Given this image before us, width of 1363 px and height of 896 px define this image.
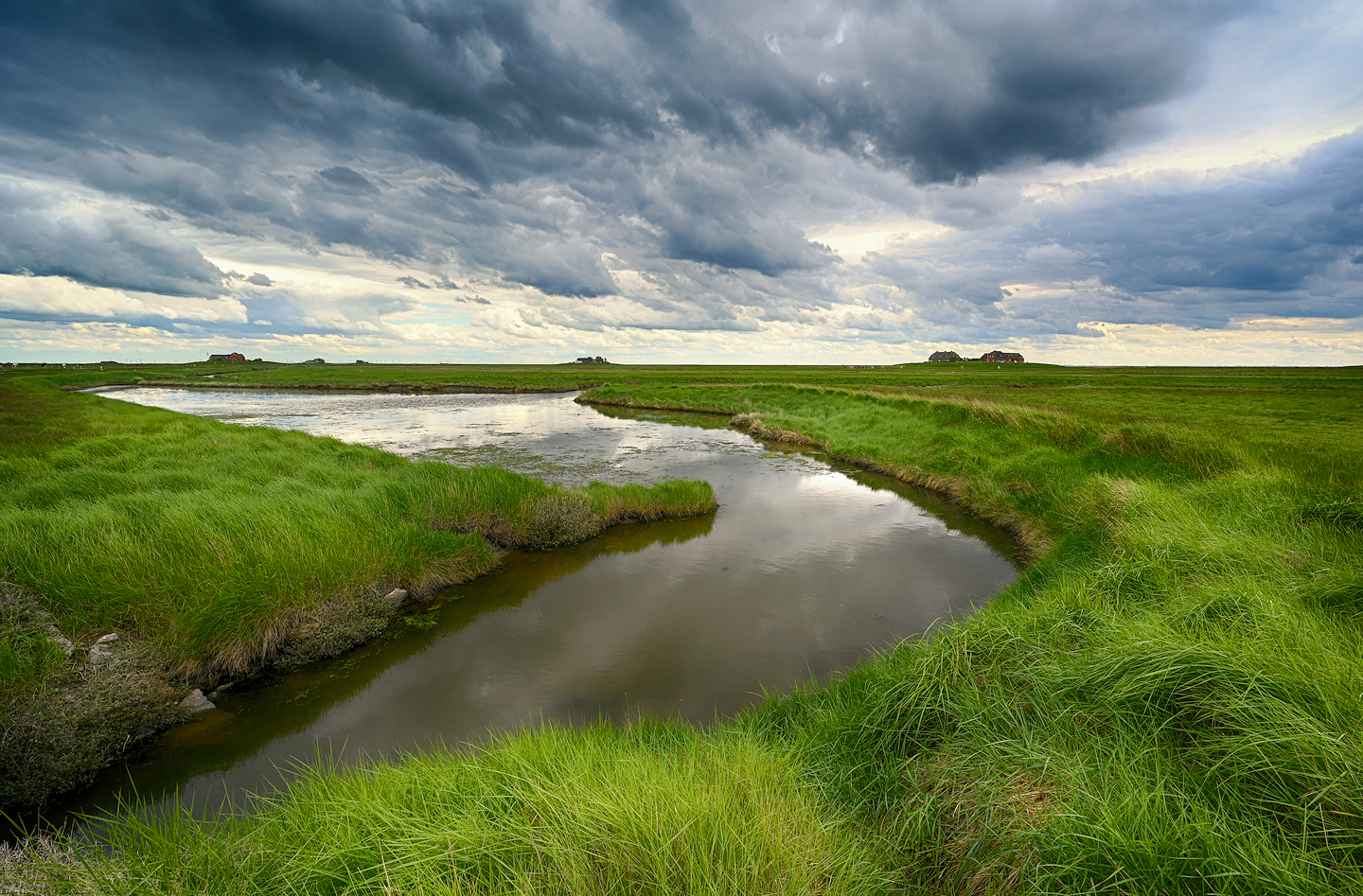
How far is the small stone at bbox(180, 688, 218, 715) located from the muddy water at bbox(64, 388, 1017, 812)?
6.1 inches

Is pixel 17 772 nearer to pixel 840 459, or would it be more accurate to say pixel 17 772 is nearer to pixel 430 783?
pixel 430 783

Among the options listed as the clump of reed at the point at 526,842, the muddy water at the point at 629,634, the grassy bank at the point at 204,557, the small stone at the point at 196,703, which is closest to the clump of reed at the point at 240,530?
the grassy bank at the point at 204,557

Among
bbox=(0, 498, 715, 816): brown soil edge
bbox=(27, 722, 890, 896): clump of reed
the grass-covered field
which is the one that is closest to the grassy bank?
bbox=(0, 498, 715, 816): brown soil edge

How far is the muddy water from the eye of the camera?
235 inches

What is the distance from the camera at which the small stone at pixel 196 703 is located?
20.1 feet

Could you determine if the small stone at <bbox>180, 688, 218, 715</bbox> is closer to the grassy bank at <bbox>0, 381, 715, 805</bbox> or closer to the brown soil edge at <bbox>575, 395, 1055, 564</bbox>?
the grassy bank at <bbox>0, 381, 715, 805</bbox>

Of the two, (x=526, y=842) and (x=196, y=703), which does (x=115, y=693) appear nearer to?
(x=196, y=703)

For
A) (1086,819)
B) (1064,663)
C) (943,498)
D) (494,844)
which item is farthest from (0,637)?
(943,498)

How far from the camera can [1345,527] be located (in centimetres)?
712

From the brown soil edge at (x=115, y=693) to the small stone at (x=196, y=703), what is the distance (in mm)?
75

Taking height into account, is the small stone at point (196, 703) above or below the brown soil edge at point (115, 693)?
below

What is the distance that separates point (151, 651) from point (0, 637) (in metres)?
1.19

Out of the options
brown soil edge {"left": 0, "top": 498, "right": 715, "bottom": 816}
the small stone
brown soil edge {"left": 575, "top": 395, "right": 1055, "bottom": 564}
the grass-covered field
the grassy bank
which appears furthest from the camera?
brown soil edge {"left": 575, "top": 395, "right": 1055, "bottom": 564}

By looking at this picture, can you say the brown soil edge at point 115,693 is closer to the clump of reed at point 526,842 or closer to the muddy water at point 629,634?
the muddy water at point 629,634
